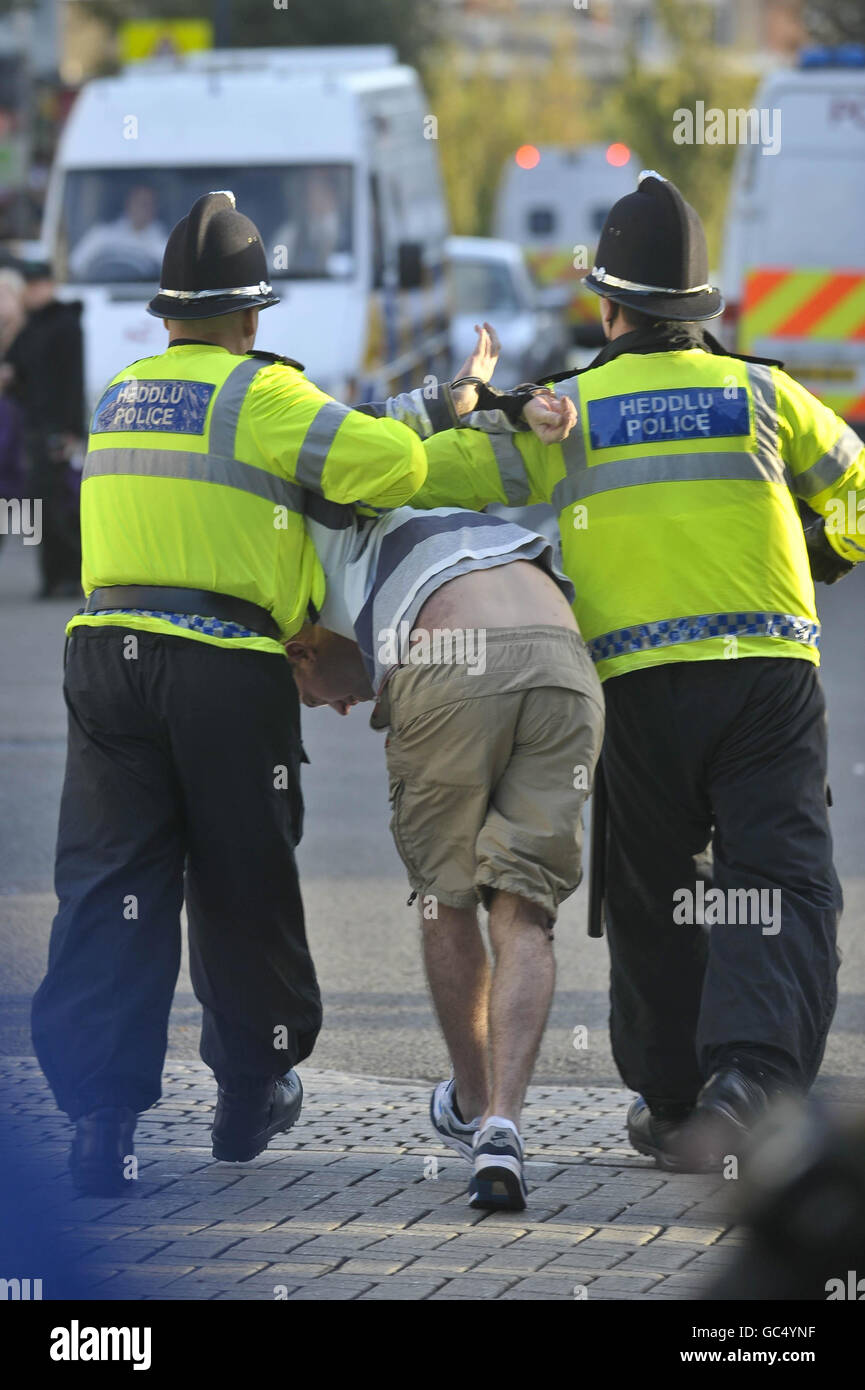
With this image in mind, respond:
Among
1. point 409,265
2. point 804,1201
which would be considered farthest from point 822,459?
point 409,265

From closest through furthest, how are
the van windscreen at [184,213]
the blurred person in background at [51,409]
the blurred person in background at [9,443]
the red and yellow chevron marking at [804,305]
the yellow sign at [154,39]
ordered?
the blurred person in background at [51,409] < the blurred person in background at [9,443] < the van windscreen at [184,213] < the red and yellow chevron marking at [804,305] < the yellow sign at [154,39]

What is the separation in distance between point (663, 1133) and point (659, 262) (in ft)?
5.77

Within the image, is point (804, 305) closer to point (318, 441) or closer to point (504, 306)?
point (504, 306)

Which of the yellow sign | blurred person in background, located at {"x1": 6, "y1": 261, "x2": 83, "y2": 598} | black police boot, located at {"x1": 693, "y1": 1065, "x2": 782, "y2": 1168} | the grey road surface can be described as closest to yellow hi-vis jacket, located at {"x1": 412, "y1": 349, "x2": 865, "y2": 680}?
the grey road surface

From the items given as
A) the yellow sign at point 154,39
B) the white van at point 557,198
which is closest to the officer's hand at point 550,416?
the yellow sign at point 154,39

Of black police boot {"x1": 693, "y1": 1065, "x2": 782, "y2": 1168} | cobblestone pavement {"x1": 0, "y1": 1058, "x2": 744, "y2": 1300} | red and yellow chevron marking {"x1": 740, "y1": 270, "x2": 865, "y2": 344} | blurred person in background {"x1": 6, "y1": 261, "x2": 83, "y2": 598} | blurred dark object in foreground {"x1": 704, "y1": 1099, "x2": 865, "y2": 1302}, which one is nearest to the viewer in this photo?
blurred dark object in foreground {"x1": 704, "y1": 1099, "x2": 865, "y2": 1302}

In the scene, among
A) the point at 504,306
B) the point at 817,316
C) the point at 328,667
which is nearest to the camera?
the point at 328,667

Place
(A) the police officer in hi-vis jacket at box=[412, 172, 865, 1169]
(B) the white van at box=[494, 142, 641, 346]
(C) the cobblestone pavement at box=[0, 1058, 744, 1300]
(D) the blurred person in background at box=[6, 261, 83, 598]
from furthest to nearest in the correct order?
(B) the white van at box=[494, 142, 641, 346]
(D) the blurred person in background at box=[6, 261, 83, 598]
(A) the police officer in hi-vis jacket at box=[412, 172, 865, 1169]
(C) the cobblestone pavement at box=[0, 1058, 744, 1300]

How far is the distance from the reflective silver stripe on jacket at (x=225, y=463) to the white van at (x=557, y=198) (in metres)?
28.8

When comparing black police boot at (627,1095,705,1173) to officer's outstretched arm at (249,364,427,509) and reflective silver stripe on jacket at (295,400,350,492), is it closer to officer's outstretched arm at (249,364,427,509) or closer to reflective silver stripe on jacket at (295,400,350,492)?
officer's outstretched arm at (249,364,427,509)

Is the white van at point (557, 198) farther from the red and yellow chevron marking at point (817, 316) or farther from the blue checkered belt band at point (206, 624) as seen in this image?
the blue checkered belt band at point (206, 624)

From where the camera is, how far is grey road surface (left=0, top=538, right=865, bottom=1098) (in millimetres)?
5707

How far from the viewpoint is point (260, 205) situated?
52.0 feet

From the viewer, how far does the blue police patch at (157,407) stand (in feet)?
14.1
